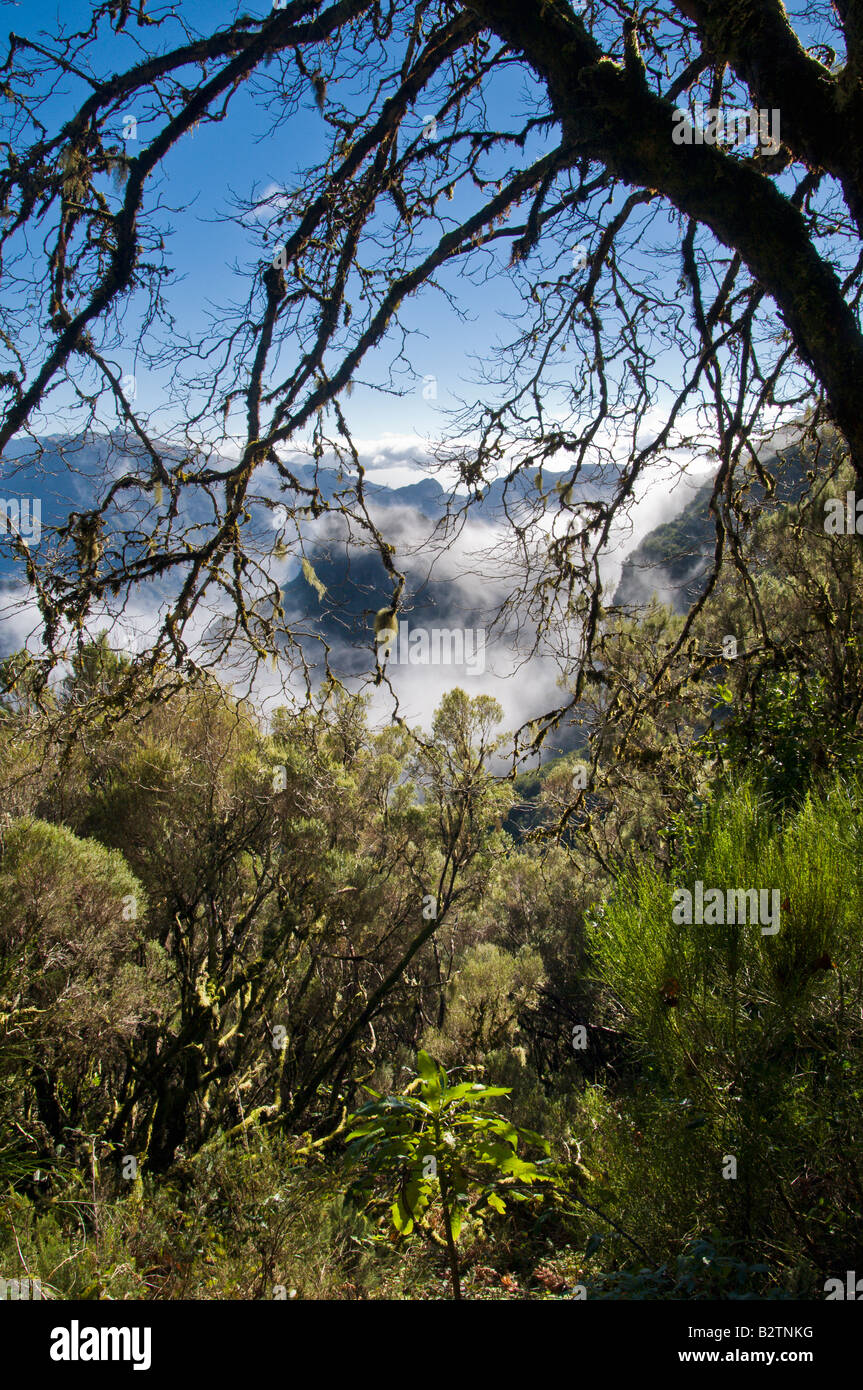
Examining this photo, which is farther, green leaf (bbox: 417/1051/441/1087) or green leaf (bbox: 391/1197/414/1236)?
green leaf (bbox: 417/1051/441/1087)

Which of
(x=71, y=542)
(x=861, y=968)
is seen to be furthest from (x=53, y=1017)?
(x=861, y=968)

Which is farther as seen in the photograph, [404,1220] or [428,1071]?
[428,1071]

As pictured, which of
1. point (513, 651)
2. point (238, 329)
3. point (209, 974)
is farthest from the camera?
point (209, 974)

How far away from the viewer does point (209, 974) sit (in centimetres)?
745

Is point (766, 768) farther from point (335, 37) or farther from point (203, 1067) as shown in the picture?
point (203, 1067)

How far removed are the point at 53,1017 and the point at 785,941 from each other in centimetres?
584

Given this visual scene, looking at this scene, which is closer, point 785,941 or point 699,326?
point 785,941

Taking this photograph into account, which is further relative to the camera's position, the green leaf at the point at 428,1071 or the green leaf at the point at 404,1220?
the green leaf at the point at 428,1071

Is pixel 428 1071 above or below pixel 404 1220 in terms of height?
above

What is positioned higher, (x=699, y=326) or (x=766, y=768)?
(x=699, y=326)

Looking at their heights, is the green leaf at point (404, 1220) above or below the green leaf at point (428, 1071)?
below

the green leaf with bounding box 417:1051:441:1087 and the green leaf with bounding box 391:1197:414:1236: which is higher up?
the green leaf with bounding box 417:1051:441:1087
